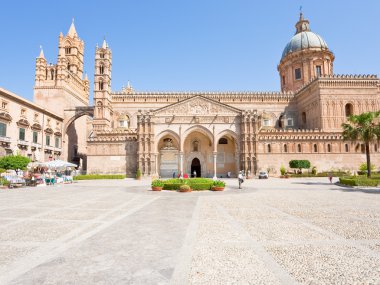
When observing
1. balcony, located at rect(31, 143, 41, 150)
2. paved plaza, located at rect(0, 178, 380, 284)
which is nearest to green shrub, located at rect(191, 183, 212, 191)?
paved plaza, located at rect(0, 178, 380, 284)

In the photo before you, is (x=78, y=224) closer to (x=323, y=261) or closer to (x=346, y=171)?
(x=323, y=261)

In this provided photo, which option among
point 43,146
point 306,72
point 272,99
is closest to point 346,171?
point 272,99

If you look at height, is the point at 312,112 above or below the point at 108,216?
above

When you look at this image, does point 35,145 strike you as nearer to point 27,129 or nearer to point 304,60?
point 27,129

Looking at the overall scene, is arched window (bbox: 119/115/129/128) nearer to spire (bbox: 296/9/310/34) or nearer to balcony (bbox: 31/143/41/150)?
balcony (bbox: 31/143/41/150)

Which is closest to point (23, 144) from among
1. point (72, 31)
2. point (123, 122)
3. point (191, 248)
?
point (123, 122)

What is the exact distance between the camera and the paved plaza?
423 cm

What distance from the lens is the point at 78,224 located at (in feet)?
26.6

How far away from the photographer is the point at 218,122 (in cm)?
4091

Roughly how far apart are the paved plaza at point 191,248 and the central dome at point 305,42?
56723 millimetres

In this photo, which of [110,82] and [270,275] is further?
[110,82]

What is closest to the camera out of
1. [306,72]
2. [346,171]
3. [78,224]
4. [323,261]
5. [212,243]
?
[323,261]

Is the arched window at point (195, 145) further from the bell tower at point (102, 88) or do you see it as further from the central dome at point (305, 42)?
the central dome at point (305, 42)

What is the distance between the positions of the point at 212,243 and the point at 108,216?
16.9ft
